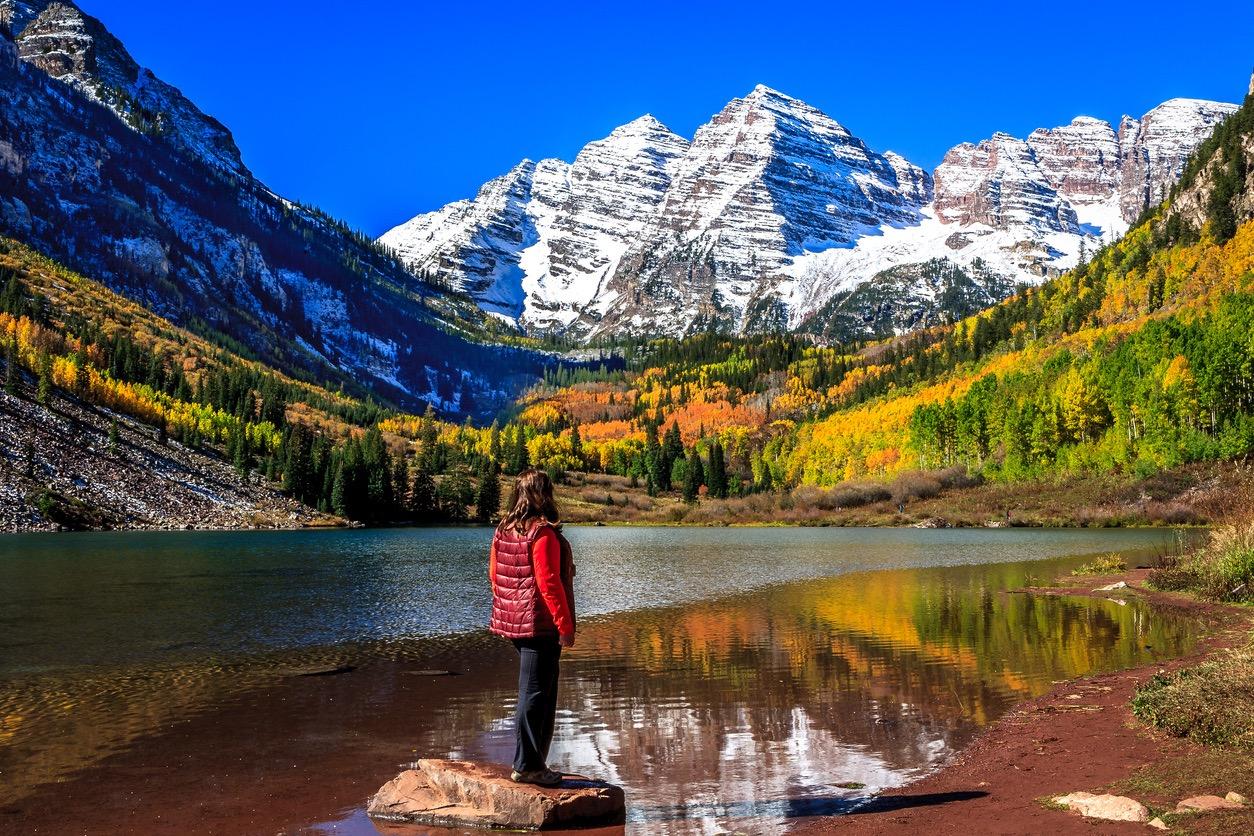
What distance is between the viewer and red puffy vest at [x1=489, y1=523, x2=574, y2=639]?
11.9 meters

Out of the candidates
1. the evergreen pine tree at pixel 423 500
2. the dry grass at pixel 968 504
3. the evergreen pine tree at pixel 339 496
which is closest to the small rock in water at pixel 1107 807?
the dry grass at pixel 968 504

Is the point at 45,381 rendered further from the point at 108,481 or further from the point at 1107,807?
the point at 1107,807

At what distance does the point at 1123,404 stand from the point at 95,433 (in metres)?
144

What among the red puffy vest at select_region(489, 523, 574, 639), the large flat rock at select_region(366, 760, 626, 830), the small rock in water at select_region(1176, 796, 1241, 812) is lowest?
the large flat rock at select_region(366, 760, 626, 830)

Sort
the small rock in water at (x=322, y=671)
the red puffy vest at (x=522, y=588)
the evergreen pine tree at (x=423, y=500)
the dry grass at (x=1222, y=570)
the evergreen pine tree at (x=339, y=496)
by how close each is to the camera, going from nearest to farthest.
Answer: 1. the red puffy vest at (x=522, y=588)
2. the small rock in water at (x=322, y=671)
3. the dry grass at (x=1222, y=570)
4. the evergreen pine tree at (x=339, y=496)
5. the evergreen pine tree at (x=423, y=500)

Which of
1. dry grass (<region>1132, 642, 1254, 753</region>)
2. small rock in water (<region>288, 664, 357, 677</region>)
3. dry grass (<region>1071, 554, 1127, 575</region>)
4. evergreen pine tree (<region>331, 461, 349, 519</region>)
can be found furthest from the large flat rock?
evergreen pine tree (<region>331, 461, 349, 519</region>)

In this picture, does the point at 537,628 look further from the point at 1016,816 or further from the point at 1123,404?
the point at 1123,404

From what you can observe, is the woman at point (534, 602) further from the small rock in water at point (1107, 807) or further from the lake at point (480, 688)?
the small rock in water at point (1107, 807)

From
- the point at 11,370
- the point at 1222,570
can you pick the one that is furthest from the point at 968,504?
the point at 11,370

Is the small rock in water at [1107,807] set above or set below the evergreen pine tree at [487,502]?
below

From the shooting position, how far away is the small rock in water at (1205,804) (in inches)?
401

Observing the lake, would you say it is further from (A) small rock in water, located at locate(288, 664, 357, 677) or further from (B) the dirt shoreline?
(B) the dirt shoreline

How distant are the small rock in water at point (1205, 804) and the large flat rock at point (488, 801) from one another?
673cm

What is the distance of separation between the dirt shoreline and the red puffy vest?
4226 millimetres
